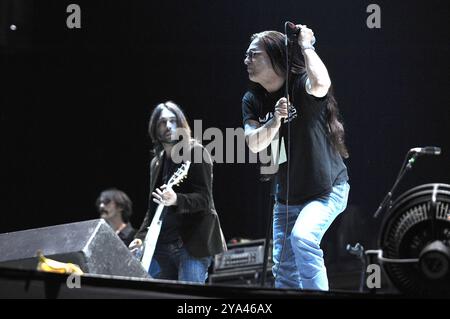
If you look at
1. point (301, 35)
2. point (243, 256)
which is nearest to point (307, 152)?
point (301, 35)

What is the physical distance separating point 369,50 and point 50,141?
3.03 m

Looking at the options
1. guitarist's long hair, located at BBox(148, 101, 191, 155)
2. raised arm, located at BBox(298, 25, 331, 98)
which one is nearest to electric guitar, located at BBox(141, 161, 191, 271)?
guitarist's long hair, located at BBox(148, 101, 191, 155)

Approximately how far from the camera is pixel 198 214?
439cm

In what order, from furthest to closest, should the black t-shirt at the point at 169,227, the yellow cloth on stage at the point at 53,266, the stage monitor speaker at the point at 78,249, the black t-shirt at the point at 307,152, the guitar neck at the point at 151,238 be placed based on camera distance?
1. the black t-shirt at the point at 169,227
2. the guitar neck at the point at 151,238
3. the black t-shirt at the point at 307,152
4. the stage monitor speaker at the point at 78,249
5. the yellow cloth on stage at the point at 53,266

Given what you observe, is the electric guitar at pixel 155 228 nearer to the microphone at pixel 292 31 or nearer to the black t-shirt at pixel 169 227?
the black t-shirt at pixel 169 227

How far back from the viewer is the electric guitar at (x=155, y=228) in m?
4.28

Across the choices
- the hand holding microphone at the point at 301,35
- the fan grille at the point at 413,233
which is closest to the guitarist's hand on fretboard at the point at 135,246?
the hand holding microphone at the point at 301,35

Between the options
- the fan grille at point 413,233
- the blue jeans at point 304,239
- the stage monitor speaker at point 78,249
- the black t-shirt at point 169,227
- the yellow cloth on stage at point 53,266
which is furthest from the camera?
the black t-shirt at point 169,227

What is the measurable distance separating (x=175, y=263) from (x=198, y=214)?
0.31 m

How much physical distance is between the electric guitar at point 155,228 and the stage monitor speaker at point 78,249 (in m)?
0.86

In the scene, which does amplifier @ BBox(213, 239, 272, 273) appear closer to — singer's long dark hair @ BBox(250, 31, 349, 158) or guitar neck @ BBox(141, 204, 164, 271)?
guitar neck @ BBox(141, 204, 164, 271)

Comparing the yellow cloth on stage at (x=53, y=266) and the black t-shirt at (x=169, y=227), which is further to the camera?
the black t-shirt at (x=169, y=227)

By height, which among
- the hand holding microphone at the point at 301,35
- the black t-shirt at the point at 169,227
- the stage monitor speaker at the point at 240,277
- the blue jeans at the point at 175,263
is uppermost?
the hand holding microphone at the point at 301,35

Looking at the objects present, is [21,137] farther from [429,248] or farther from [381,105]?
[429,248]
